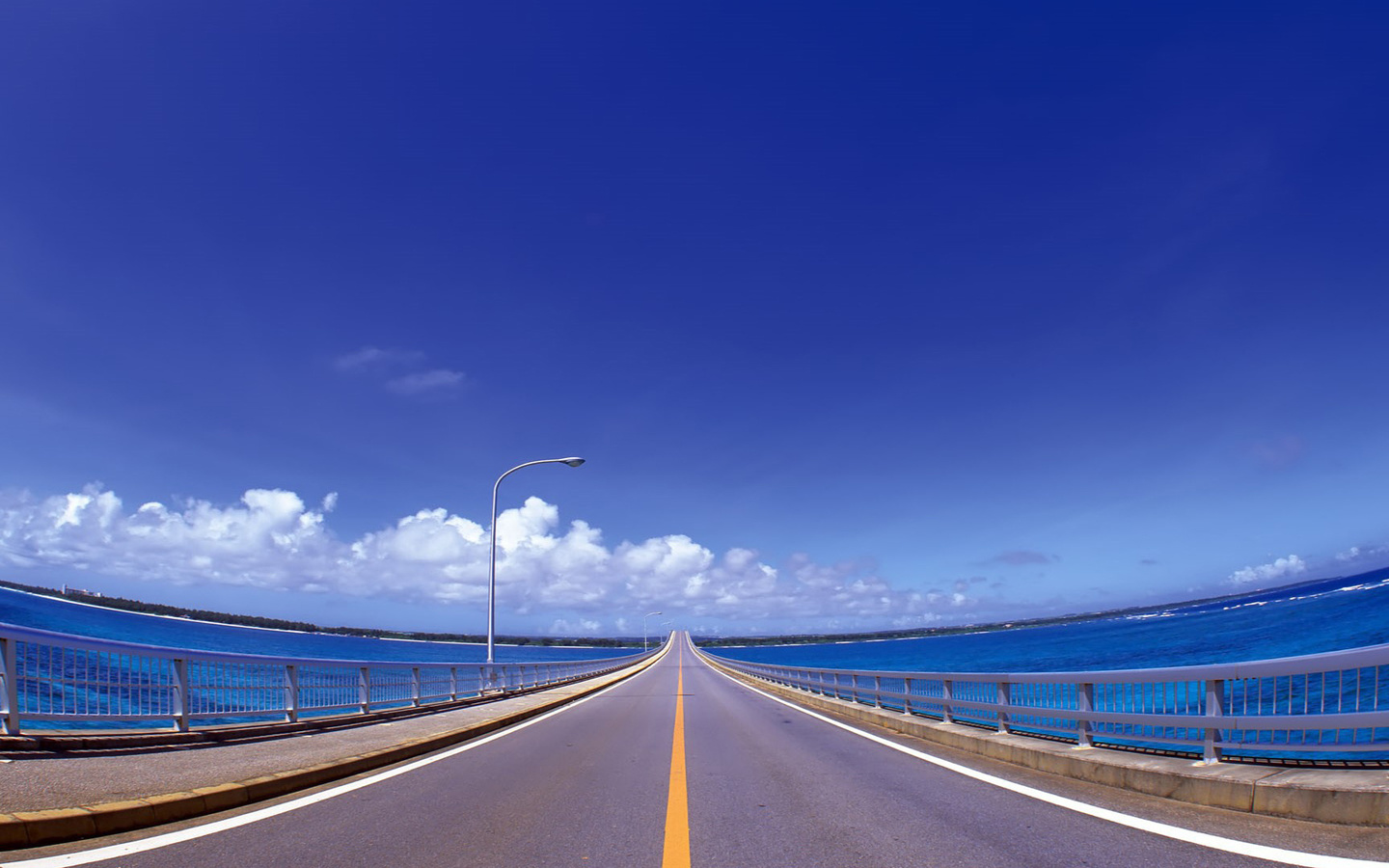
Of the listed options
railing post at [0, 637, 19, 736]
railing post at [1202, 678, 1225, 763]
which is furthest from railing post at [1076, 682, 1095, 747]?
railing post at [0, 637, 19, 736]

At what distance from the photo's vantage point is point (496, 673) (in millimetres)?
23500

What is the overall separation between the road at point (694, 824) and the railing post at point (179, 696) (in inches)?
121

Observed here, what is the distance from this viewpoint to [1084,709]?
8516 mm

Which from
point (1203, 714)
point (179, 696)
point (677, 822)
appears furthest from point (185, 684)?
point (1203, 714)

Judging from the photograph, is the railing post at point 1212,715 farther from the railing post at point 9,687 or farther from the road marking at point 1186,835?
the railing post at point 9,687

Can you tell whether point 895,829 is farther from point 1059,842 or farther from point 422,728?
point 422,728

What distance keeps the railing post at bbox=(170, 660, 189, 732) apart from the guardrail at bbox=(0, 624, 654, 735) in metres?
0.01

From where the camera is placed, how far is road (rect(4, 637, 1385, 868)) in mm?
4832

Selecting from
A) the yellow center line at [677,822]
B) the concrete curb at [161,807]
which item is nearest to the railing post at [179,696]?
the concrete curb at [161,807]

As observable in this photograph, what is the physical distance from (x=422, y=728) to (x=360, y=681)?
93.2 inches

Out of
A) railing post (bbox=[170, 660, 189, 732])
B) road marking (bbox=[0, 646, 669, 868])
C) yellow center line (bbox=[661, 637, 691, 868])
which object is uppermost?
railing post (bbox=[170, 660, 189, 732])

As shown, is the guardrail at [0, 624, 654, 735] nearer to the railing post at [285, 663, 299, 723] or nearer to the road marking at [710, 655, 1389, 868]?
the railing post at [285, 663, 299, 723]

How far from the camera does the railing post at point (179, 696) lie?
928 centimetres

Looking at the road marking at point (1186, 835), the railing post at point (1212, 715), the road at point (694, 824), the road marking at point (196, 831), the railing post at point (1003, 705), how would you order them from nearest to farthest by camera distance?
the road marking at point (1186, 835) → the road marking at point (196, 831) → the road at point (694, 824) → the railing post at point (1212, 715) → the railing post at point (1003, 705)
